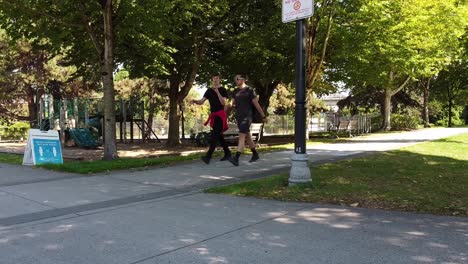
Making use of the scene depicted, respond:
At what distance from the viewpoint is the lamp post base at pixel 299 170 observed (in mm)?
7566

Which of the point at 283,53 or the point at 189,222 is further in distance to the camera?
the point at 283,53

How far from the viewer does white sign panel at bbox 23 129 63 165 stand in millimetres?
11922

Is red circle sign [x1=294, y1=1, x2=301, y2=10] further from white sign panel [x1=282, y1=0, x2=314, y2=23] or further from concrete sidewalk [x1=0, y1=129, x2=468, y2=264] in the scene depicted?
concrete sidewalk [x1=0, y1=129, x2=468, y2=264]

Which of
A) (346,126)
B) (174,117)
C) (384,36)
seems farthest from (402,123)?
(174,117)

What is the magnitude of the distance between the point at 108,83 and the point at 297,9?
6656 mm

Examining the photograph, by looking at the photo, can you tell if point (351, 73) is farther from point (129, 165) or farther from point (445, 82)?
point (445, 82)

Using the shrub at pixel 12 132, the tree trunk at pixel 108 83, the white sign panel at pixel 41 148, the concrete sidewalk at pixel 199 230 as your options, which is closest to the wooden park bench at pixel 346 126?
the tree trunk at pixel 108 83

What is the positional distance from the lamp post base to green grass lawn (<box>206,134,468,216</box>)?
13 centimetres

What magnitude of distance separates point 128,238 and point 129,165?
6062mm

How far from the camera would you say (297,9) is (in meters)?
7.50

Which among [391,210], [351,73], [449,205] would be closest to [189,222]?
[391,210]

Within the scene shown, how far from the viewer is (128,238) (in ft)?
16.6

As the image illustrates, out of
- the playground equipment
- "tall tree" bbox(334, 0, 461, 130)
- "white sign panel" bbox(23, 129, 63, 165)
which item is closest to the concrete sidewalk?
"white sign panel" bbox(23, 129, 63, 165)

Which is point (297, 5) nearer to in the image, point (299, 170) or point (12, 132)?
point (299, 170)
